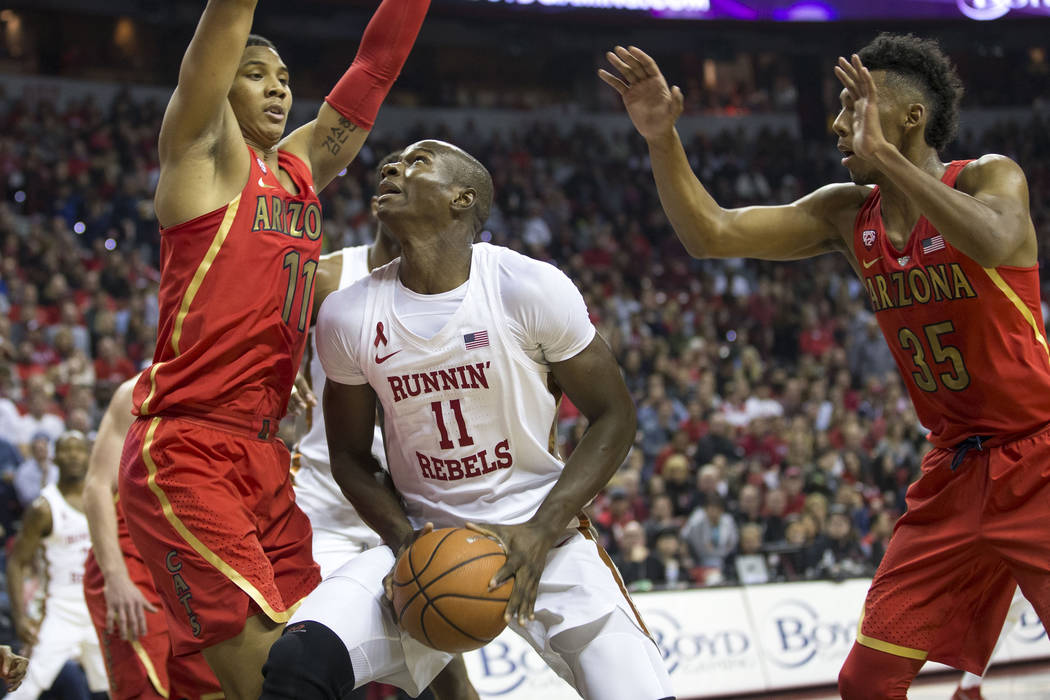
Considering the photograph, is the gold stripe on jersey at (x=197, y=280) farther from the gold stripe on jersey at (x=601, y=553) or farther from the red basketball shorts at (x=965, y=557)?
the red basketball shorts at (x=965, y=557)

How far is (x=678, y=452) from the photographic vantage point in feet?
35.7

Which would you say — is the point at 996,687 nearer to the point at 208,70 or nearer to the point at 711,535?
the point at 711,535

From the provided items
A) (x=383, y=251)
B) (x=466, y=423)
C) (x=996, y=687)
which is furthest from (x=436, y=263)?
(x=996, y=687)

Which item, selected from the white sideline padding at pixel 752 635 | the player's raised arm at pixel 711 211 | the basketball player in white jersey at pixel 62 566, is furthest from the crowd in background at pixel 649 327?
the player's raised arm at pixel 711 211

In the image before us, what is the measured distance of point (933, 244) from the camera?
11.3 ft

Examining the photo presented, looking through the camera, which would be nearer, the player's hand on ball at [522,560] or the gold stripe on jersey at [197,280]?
the player's hand on ball at [522,560]

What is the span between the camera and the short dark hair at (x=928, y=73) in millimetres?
3641

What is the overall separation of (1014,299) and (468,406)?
67.5 inches

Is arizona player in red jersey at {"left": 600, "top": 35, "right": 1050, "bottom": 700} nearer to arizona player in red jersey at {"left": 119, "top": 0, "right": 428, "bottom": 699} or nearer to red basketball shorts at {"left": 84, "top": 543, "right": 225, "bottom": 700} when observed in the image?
arizona player in red jersey at {"left": 119, "top": 0, "right": 428, "bottom": 699}

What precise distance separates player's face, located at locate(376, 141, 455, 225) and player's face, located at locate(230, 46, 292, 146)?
0.49 metres

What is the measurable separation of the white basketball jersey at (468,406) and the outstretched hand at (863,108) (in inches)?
45.8

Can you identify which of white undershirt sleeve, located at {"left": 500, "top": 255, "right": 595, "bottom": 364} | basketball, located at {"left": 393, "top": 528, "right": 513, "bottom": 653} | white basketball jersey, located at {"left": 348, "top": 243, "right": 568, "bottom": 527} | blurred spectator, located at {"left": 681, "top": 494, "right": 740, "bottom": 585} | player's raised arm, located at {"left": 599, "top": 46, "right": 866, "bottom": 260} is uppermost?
Answer: player's raised arm, located at {"left": 599, "top": 46, "right": 866, "bottom": 260}

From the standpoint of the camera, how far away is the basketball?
9.41ft

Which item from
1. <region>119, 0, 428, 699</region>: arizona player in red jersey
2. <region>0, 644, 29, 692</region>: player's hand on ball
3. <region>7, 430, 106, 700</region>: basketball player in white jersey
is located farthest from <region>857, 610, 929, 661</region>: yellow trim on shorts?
<region>7, 430, 106, 700</region>: basketball player in white jersey
